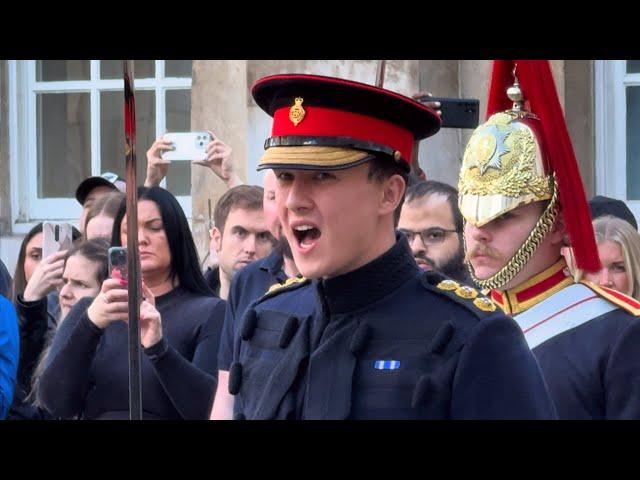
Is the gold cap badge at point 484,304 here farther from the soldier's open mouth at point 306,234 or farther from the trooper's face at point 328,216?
the soldier's open mouth at point 306,234

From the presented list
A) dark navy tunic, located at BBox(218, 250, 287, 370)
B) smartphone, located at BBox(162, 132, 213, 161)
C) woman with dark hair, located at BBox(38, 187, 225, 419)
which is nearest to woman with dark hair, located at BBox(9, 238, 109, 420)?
woman with dark hair, located at BBox(38, 187, 225, 419)

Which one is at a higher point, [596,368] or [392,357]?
[392,357]

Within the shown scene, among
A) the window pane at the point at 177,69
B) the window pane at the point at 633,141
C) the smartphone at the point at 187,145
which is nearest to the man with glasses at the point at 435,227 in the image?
the smartphone at the point at 187,145

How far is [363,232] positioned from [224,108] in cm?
546

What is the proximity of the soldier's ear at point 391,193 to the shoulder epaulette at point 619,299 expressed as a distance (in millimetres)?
1002

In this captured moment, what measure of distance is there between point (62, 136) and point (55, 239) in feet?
12.2

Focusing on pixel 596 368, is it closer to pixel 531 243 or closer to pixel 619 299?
pixel 619 299

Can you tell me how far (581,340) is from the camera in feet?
13.7

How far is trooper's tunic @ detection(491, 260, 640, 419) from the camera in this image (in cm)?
402

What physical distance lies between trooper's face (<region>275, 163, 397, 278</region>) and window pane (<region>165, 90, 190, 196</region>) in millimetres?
5720

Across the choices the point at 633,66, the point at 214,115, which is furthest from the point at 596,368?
the point at 214,115

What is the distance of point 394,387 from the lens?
11.0ft

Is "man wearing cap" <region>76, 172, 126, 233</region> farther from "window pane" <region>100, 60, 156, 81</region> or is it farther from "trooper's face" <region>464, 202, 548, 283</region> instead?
"trooper's face" <region>464, 202, 548, 283</region>

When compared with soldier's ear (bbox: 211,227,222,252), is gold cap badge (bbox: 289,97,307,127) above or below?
above
